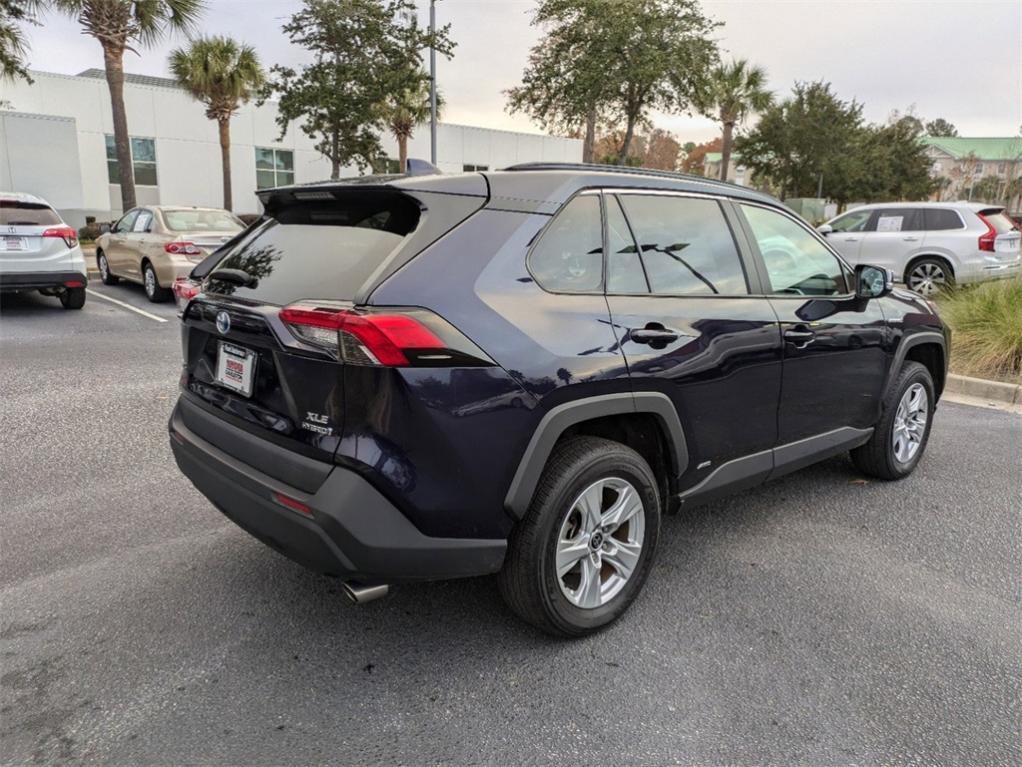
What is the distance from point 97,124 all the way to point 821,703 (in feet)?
91.5

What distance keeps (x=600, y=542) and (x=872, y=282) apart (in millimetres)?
2268

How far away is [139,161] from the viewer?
81.0 feet

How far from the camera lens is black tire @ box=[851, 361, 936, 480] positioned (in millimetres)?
4242

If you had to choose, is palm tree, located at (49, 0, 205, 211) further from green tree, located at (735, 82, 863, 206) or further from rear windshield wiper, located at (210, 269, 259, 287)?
green tree, located at (735, 82, 863, 206)

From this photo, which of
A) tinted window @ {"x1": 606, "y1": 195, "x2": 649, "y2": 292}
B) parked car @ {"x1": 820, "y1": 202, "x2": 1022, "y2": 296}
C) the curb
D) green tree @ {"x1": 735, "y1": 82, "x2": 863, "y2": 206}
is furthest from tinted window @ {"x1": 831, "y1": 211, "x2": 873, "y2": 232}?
green tree @ {"x1": 735, "y1": 82, "x2": 863, "y2": 206}

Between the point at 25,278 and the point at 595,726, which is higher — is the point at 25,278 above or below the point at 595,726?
above

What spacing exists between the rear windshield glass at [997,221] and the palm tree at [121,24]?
1689 cm

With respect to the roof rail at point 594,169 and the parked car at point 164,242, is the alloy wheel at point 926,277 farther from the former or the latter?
the parked car at point 164,242

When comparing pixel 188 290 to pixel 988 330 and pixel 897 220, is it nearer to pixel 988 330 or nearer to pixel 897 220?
pixel 988 330

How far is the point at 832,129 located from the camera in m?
37.9

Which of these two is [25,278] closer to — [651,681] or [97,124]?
[651,681]

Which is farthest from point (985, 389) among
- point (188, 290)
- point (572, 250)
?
point (188, 290)

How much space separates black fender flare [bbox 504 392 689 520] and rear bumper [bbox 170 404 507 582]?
18 centimetres

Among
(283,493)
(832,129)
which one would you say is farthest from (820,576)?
(832,129)
